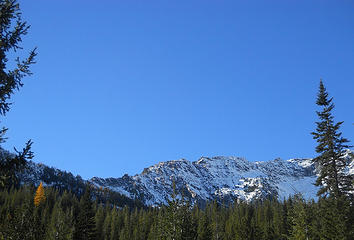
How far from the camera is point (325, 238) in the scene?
26312 millimetres

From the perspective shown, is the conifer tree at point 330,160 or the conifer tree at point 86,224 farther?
the conifer tree at point 86,224

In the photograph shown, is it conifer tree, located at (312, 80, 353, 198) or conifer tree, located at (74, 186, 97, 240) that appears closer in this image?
conifer tree, located at (312, 80, 353, 198)

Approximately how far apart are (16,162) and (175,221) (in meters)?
11.7

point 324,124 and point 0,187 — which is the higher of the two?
point 324,124

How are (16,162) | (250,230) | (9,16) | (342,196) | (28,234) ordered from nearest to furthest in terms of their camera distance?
1. (16,162)
2. (9,16)
3. (342,196)
4. (28,234)
5. (250,230)

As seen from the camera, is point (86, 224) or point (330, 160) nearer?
point (330, 160)

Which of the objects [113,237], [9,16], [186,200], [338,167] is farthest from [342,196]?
[113,237]

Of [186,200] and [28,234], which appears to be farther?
[28,234]

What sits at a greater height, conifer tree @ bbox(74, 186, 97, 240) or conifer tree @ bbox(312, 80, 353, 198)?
conifer tree @ bbox(312, 80, 353, 198)

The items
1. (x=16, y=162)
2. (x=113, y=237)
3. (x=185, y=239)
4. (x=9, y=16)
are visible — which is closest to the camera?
(x=16, y=162)

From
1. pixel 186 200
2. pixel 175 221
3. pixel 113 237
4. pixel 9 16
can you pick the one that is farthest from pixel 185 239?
pixel 113 237

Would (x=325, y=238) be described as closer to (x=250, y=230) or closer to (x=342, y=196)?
(x=342, y=196)

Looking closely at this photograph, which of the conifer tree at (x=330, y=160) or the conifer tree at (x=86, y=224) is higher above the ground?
Result: the conifer tree at (x=330, y=160)

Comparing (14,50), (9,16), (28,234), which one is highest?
(9,16)
